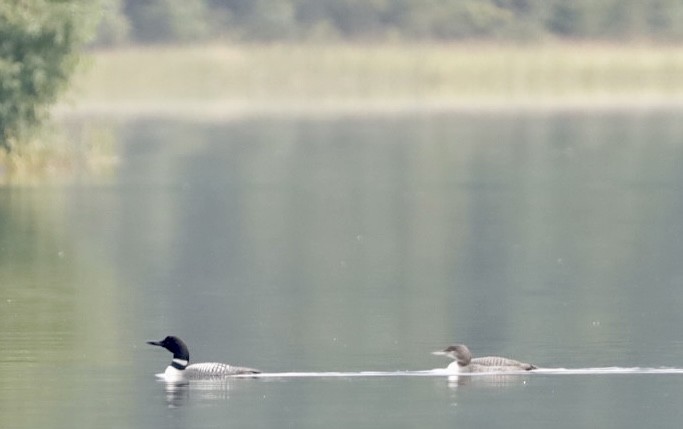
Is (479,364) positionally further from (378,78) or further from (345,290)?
(378,78)

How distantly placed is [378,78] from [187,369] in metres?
66.3

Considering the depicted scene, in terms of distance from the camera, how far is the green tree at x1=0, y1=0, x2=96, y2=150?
33.2 meters

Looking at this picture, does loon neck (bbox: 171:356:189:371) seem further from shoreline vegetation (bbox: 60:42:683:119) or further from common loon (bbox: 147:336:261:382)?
shoreline vegetation (bbox: 60:42:683:119)

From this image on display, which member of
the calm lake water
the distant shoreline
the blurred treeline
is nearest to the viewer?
the calm lake water

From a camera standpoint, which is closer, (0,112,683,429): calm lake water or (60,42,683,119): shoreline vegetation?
(0,112,683,429): calm lake water

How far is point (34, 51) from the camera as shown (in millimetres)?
33719

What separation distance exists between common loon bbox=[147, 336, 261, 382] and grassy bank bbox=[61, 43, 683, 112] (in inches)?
2124

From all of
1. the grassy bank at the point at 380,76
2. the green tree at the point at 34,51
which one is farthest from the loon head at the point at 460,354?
the grassy bank at the point at 380,76

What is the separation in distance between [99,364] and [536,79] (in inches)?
2454

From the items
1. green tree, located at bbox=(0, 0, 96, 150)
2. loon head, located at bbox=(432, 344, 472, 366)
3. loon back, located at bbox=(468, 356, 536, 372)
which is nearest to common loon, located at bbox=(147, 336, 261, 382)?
loon head, located at bbox=(432, 344, 472, 366)

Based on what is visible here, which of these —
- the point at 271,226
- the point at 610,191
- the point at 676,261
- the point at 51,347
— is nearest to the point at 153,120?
the point at 610,191

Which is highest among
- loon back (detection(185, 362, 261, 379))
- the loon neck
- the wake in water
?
the loon neck

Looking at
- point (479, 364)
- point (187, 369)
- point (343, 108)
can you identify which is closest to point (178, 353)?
point (187, 369)

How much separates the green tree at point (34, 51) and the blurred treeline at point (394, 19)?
44.6 meters
